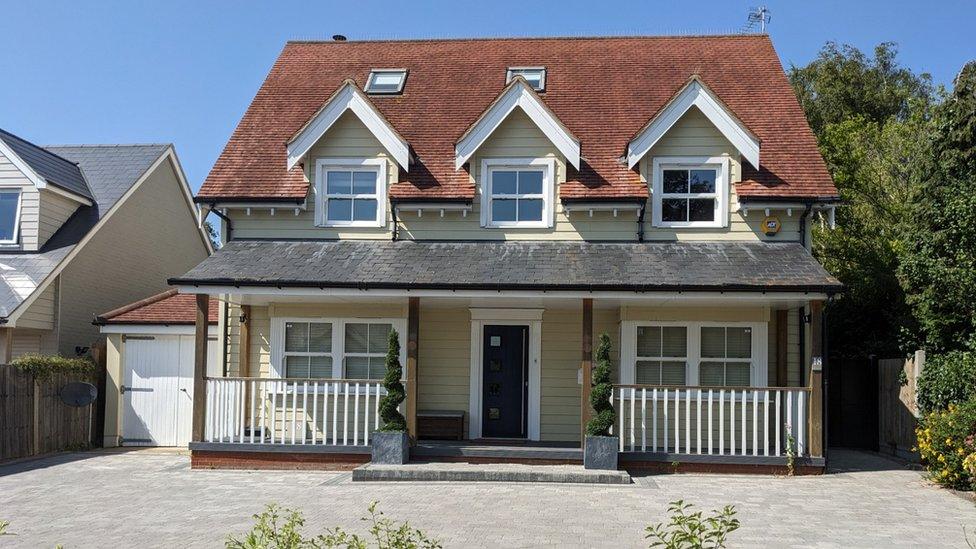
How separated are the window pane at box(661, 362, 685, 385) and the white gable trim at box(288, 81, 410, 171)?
637cm

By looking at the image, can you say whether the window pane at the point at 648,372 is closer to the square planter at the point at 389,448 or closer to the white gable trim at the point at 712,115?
the white gable trim at the point at 712,115

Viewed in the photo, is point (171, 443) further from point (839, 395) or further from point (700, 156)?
point (839, 395)

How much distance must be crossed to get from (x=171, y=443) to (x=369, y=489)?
292 inches

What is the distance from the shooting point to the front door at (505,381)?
17094 millimetres

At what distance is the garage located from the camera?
18578 mm

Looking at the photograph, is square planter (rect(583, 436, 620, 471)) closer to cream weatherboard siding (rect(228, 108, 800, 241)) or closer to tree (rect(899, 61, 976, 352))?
cream weatherboard siding (rect(228, 108, 800, 241))

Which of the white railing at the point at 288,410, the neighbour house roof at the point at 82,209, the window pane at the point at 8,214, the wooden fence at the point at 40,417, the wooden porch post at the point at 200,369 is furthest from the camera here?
the window pane at the point at 8,214

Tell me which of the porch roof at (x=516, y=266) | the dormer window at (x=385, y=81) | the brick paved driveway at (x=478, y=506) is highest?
the dormer window at (x=385, y=81)

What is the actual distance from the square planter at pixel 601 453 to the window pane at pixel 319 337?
5778mm

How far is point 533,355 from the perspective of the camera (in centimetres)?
1694

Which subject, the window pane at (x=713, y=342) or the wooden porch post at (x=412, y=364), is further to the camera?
the window pane at (x=713, y=342)

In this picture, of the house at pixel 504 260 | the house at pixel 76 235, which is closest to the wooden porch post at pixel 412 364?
the house at pixel 504 260

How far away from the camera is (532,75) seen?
20.0m

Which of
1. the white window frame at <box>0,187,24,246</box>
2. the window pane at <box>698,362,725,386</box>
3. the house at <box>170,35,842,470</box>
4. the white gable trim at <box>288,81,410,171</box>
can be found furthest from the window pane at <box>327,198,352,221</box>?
the white window frame at <box>0,187,24,246</box>
